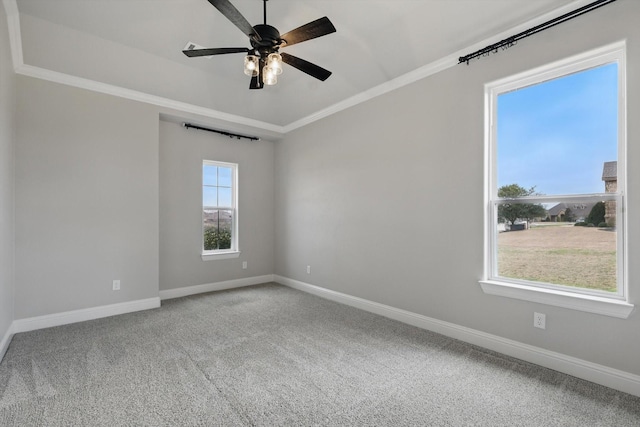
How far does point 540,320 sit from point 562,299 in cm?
26

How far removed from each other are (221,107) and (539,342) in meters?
4.77

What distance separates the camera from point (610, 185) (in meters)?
2.25

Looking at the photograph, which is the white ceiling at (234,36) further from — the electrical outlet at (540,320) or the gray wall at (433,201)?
the electrical outlet at (540,320)

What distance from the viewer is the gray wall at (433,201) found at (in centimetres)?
218

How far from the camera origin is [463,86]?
2.99m

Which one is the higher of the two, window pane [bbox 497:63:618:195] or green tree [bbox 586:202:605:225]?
window pane [bbox 497:63:618:195]

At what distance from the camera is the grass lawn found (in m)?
2.28

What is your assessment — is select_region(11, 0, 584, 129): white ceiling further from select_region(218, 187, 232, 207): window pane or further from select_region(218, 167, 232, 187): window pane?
select_region(218, 187, 232, 207): window pane

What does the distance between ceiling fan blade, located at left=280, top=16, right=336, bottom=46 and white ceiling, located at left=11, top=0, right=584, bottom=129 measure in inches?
31.1

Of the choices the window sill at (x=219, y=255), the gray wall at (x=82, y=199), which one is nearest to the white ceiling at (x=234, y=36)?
the gray wall at (x=82, y=199)

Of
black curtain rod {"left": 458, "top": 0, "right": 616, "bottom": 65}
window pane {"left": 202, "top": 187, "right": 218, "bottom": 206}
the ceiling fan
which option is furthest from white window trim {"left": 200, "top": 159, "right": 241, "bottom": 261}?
Result: black curtain rod {"left": 458, "top": 0, "right": 616, "bottom": 65}

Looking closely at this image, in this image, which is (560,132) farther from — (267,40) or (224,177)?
(224,177)

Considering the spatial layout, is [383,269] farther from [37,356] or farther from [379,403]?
[37,356]

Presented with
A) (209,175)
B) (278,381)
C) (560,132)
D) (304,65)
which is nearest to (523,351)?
(560,132)
